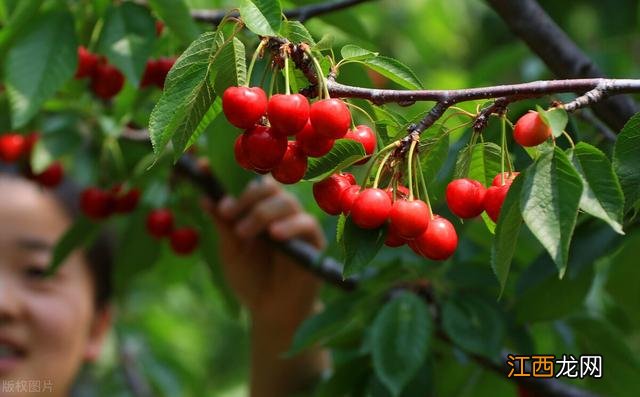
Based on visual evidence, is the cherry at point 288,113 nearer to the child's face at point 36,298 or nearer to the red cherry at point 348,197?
the red cherry at point 348,197

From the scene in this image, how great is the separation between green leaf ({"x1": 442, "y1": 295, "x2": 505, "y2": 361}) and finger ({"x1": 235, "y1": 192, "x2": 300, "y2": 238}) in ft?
2.37

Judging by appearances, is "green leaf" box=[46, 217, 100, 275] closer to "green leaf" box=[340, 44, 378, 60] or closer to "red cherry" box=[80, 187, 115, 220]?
"red cherry" box=[80, 187, 115, 220]

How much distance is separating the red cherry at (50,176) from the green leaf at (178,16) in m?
1.09

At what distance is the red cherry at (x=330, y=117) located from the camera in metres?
0.98

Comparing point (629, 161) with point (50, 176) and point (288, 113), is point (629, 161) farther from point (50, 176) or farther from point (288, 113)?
point (50, 176)

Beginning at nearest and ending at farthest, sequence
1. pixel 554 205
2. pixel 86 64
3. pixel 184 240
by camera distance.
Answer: pixel 554 205, pixel 86 64, pixel 184 240

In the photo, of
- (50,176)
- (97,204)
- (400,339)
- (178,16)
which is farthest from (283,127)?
(50,176)

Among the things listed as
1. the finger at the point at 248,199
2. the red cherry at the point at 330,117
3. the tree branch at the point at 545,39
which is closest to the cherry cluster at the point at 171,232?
the finger at the point at 248,199

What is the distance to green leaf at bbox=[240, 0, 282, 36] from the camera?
3.34 feet

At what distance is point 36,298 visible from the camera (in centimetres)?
284

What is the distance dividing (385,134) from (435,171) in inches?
3.1

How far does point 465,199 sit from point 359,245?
0.13 m

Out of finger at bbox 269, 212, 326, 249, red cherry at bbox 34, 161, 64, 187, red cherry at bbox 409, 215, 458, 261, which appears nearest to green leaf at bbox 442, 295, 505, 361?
finger at bbox 269, 212, 326, 249

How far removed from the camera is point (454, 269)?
1966 millimetres
